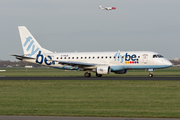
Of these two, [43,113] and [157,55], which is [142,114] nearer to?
[43,113]

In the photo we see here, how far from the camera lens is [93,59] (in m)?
52.7

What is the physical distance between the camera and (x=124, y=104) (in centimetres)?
1789

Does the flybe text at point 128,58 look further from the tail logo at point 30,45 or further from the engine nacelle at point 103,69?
the tail logo at point 30,45

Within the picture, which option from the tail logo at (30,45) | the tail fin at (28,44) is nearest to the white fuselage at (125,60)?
the tail fin at (28,44)

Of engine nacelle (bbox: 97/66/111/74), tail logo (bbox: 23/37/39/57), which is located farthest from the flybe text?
tail logo (bbox: 23/37/39/57)

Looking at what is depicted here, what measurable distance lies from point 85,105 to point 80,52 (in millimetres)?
38176

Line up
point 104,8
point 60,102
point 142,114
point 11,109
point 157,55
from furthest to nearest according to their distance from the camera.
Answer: point 104,8, point 157,55, point 60,102, point 11,109, point 142,114

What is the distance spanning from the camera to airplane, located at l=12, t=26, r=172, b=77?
49438 millimetres

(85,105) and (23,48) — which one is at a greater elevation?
(23,48)

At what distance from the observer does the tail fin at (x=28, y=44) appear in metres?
57.5

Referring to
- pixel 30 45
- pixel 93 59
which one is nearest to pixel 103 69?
pixel 93 59

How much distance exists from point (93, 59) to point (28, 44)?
13713 mm

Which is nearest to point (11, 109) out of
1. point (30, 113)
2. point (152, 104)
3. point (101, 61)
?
point (30, 113)

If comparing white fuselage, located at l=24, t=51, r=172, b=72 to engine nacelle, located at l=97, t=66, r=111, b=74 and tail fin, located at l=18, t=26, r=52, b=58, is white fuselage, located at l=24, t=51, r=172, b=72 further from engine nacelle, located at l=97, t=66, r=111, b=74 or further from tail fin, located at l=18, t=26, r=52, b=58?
tail fin, located at l=18, t=26, r=52, b=58
